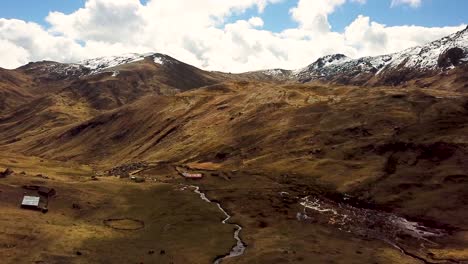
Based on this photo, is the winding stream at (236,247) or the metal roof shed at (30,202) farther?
the metal roof shed at (30,202)

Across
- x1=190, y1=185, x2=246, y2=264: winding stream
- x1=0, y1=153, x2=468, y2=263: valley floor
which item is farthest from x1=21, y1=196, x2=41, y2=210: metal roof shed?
x1=190, y1=185, x2=246, y2=264: winding stream

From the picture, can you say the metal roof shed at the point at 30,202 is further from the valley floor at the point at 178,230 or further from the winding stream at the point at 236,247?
the winding stream at the point at 236,247

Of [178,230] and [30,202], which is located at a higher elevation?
[30,202]

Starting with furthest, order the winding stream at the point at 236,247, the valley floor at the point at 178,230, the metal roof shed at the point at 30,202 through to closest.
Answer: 1. the metal roof shed at the point at 30,202
2. the winding stream at the point at 236,247
3. the valley floor at the point at 178,230

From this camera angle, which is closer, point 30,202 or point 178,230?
point 178,230

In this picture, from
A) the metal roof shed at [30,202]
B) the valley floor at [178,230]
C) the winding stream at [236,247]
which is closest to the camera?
the valley floor at [178,230]

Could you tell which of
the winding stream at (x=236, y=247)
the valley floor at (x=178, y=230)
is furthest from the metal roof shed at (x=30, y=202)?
the winding stream at (x=236, y=247)

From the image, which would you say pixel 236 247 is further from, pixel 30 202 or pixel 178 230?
pixel 30 202

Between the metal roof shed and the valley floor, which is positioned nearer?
the valley floor

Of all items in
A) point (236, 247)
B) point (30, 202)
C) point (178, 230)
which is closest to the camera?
point (236, 247)

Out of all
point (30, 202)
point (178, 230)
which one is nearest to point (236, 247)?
point (178, 230)

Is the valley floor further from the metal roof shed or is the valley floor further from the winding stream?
the metal roof shed

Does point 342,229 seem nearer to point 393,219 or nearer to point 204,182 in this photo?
point 393,219
